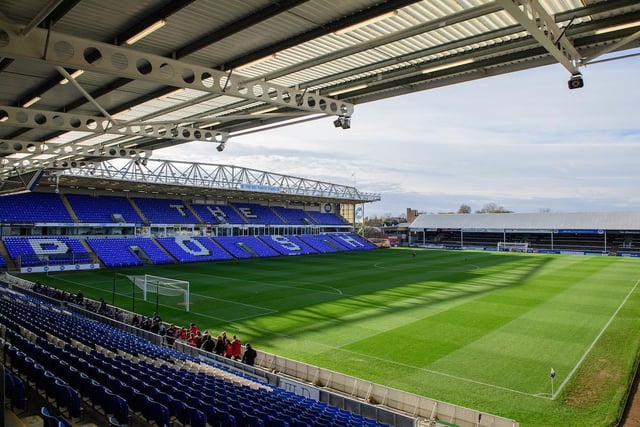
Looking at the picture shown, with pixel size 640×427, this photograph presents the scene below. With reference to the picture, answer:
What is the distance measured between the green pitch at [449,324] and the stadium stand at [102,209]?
10.0 metres

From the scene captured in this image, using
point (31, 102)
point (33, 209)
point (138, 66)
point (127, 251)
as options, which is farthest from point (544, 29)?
point (33, 209)

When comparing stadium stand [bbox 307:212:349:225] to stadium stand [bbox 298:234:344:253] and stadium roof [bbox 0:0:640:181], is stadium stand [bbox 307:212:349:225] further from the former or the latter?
stadium roof [bbox 0:0:640:181]

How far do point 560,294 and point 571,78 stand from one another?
871 inches

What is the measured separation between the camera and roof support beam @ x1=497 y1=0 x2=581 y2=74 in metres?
6.30

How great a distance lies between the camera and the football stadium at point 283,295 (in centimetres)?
738

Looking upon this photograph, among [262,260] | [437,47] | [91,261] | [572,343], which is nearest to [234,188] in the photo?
[262,260]

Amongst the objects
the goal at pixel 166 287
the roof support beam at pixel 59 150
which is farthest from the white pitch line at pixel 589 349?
the roof support beam at pixel 59 150

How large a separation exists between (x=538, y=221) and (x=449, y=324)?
5537cm

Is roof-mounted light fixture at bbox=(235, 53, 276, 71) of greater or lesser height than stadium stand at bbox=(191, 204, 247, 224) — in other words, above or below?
above

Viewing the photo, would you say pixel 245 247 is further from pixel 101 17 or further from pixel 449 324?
pixel 101 17

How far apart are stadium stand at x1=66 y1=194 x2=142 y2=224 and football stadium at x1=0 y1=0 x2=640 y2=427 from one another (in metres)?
13.4

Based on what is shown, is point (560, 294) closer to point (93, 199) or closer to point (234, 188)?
point (234, 188)

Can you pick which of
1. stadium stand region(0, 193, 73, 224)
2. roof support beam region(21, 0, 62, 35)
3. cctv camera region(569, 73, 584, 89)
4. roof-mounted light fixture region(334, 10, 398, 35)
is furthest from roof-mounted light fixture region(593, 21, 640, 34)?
stadium stand region(0, 193, 73, 224)

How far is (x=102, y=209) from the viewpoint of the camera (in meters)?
46.0
